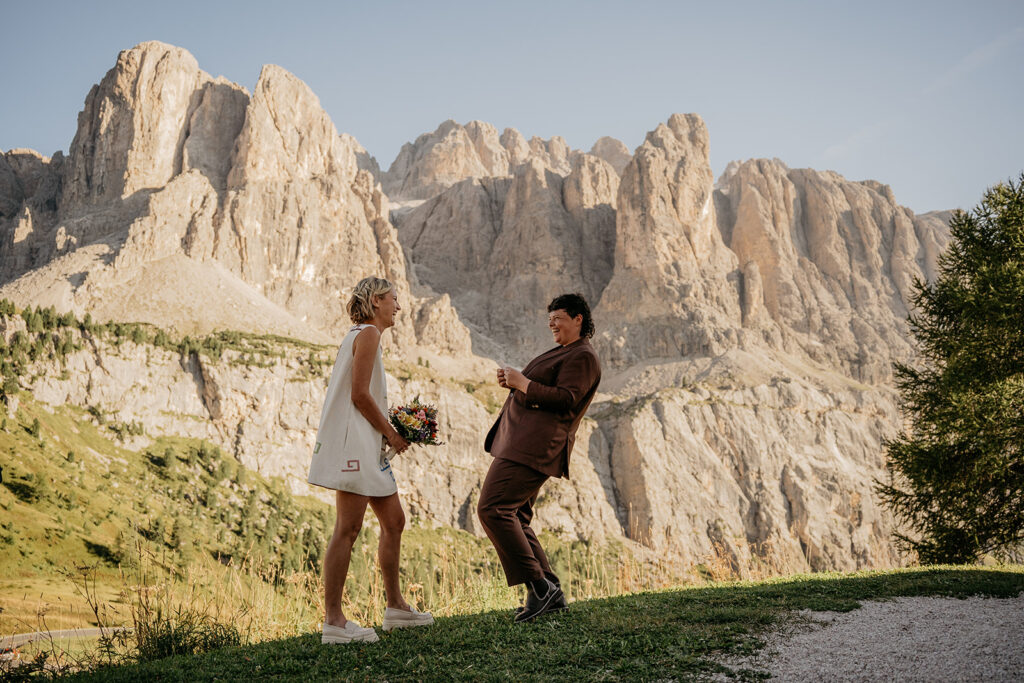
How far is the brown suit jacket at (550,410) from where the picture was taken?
5332 millimetres

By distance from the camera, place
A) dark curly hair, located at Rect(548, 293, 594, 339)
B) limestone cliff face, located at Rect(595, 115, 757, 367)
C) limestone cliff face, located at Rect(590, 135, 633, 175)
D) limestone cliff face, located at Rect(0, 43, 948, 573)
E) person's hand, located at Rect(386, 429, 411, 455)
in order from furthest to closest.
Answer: limestone cliff face, located at Rect(590, 135, 633, 175)
limestone cliff face, located at Rect(595, 115, 757, 367)
limestone cliff face, located at Rect(0, 43, 948, 573)
dark curly hair, located at Rect(548, 293, 594, 339)
person's hand, located at Rect(386, 429, 411, 455)

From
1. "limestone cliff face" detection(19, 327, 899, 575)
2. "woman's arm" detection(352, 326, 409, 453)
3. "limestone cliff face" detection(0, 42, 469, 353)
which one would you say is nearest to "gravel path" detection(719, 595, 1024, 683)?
"woman's arm" detection(352, 326, 409, 453)

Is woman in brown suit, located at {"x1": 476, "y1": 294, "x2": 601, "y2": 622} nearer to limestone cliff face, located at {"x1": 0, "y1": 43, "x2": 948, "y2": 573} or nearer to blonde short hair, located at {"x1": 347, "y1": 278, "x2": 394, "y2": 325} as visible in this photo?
blonde short hair, located at {"x1": 347, "y1": 278, "x2": 394, "y2": 325}

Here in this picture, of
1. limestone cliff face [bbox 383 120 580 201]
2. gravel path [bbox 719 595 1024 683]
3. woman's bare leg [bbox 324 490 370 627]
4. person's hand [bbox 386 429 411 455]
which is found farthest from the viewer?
limestone cliff face [bbox 383 120 580 201]

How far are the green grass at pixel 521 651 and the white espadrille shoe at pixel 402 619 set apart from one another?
0.15m

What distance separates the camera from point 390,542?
533 cm

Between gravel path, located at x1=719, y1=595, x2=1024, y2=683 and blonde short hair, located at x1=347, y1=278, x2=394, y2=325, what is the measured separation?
140 inches

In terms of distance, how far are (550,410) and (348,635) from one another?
228 cm

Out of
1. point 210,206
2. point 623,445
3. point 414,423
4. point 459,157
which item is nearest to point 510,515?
point 414,423

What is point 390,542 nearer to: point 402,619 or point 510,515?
point 402,619

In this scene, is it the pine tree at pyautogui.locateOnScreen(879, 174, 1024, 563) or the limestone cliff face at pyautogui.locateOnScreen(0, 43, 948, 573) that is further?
the limestone cliff face at pyautogui.locateOnScreen(0, 43, 948, 573)

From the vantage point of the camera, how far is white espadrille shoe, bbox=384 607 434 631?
5.35 m

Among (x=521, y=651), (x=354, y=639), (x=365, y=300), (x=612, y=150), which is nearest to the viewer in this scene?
(x=521, y=651)

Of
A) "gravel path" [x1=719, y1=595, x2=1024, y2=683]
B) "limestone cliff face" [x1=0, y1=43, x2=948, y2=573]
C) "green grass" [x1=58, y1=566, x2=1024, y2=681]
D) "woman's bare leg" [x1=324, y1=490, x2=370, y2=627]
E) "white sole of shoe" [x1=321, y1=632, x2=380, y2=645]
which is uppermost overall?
"limestone cliff face" [x1=0, y1=43, x2=948, y2=573]
